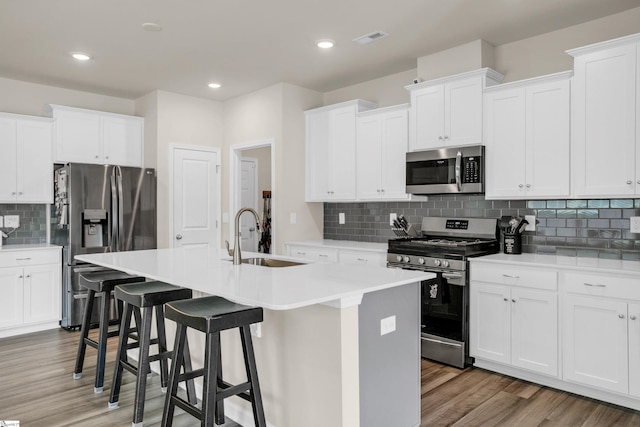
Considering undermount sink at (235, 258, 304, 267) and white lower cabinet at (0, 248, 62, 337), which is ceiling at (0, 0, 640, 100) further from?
white lower cabinet at (0, 248, 62, 337)

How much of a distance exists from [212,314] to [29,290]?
345cm

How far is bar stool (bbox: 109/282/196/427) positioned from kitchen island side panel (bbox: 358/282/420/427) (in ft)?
3.67

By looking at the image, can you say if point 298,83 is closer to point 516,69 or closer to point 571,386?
point 516,69

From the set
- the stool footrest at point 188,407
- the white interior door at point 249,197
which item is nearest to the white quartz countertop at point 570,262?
the stool footrest at point 188,407

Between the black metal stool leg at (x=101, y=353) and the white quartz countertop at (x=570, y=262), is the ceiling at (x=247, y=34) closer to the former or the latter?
the white quartz countertop at (x=570, y=262)

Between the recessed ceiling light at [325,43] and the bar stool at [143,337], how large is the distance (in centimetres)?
235

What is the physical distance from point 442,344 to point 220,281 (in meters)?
2.10

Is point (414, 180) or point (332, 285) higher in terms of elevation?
point (414, 180)

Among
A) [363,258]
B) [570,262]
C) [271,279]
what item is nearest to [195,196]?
[363,258]

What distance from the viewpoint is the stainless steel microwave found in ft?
12.2

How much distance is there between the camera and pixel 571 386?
305 centimetres

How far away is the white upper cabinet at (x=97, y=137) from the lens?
4961 mm

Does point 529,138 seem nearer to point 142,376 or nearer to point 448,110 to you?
point 448,110

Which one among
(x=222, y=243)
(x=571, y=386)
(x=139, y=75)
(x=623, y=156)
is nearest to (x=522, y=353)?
(x=571, y=386)
